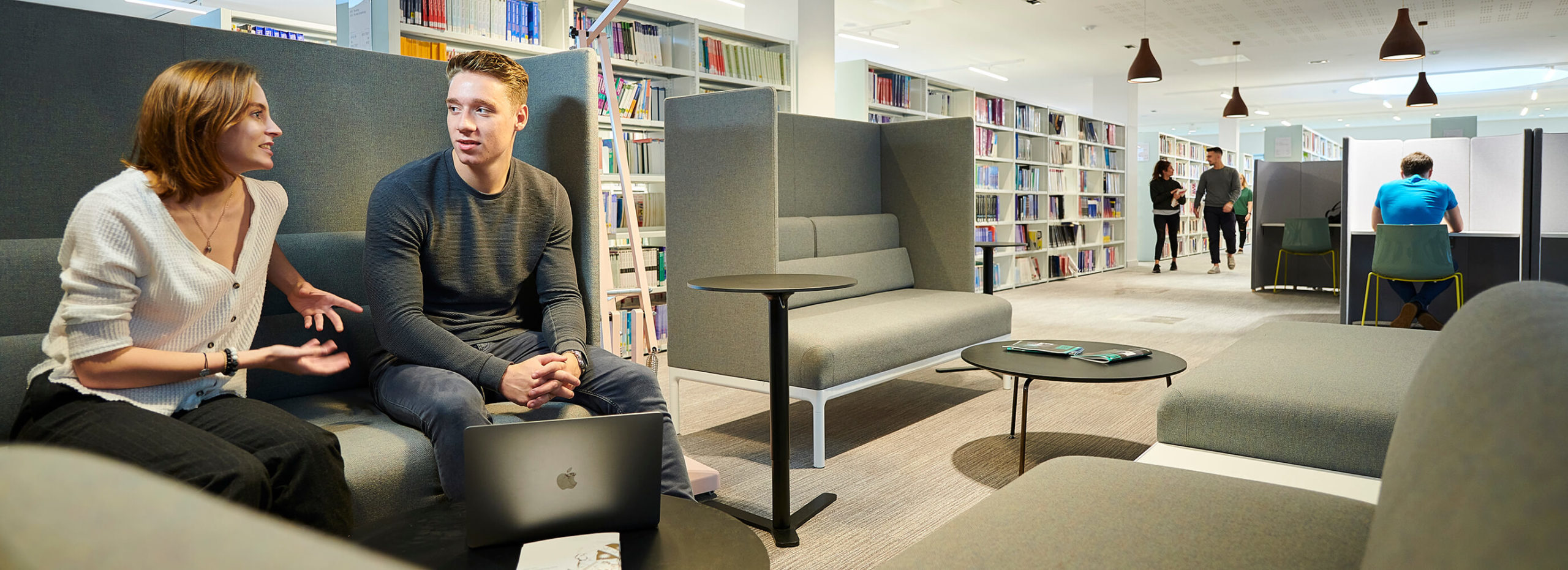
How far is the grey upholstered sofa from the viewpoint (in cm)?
49

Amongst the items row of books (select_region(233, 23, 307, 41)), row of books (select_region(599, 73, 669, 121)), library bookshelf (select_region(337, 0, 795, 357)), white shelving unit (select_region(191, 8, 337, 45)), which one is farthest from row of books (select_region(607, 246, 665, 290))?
row of books (select_region(233, 23, 307, 41))

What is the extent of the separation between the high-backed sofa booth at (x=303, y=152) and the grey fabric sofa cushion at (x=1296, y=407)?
59.3 inches

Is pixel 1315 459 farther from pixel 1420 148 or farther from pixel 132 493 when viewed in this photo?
pixel 1420 148

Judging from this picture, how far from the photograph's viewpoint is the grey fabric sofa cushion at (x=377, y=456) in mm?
1703

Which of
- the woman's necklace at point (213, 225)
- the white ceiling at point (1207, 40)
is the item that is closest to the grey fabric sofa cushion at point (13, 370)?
the woman's necklace at point (213, 225)

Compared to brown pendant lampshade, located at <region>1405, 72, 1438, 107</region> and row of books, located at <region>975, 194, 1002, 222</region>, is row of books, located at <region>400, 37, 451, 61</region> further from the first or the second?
brown pendant lampshade, located at <region>1405, 72, 1438, 107</region>

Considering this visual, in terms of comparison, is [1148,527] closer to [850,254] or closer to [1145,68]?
[850,254]

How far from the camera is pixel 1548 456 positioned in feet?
1.55

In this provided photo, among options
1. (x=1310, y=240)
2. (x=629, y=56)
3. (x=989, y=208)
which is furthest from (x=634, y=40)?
(x=1310, y=240)

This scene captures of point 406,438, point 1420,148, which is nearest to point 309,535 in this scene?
point 406,438

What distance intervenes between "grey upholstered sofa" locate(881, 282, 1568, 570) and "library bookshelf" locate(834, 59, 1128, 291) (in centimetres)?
589

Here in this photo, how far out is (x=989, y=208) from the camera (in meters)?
8.80

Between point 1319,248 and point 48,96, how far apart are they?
8.65m

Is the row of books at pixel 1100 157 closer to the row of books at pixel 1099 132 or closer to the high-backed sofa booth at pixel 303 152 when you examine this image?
the row of books at pixel 1099 132
